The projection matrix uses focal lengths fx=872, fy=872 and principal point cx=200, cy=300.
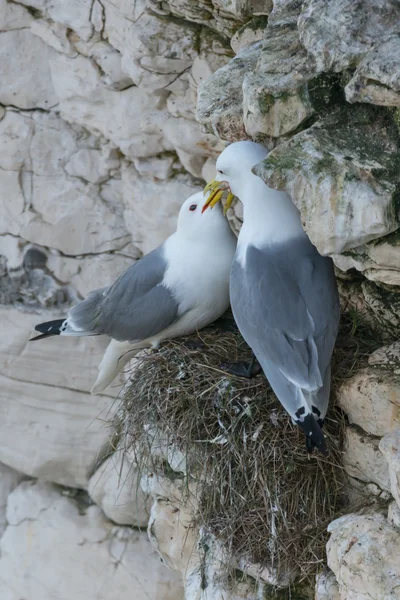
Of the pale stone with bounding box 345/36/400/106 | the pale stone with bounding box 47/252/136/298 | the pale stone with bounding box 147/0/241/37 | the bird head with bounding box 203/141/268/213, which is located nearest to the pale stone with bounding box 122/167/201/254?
the pale stone with bounding box 47/252/136/298

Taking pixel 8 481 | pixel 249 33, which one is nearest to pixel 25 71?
pixel 249 33

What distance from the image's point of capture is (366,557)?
1.59m

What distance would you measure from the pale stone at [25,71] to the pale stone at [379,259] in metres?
1.61

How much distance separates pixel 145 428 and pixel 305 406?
0.53 meters

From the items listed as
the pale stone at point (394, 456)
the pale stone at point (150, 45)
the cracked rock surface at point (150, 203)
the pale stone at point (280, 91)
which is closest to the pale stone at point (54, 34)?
the cracked rock surface at point (150, 203)

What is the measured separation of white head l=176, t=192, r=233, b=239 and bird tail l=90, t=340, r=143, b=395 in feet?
1.12

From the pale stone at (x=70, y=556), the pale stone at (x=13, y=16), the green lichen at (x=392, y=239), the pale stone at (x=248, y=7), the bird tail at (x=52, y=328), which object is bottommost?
the pale stone at (x=70, y=556)

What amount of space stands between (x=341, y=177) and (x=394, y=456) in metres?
0.49

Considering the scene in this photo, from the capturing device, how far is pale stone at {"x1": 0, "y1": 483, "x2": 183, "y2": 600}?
2.97m

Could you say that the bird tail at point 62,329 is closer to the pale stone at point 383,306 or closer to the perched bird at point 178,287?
the perched bird at point 178,287

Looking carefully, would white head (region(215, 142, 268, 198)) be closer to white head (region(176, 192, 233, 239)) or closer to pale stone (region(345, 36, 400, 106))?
white head (region(176, 192, 233, 239))

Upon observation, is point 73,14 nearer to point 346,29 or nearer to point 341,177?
point 346,29

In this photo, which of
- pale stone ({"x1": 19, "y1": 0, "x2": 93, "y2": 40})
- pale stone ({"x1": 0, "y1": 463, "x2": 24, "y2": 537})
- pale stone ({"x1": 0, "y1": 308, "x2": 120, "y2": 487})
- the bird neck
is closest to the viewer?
the bird neck

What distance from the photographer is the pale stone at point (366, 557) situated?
156 centimetres
